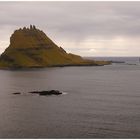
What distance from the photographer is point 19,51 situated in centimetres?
19912

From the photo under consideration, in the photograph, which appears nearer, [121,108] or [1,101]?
[121,108]

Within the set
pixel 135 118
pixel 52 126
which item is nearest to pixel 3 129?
pixel 52 126

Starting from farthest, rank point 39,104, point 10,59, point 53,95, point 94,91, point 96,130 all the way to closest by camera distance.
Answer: point 10,59
point 94,91
point 53,95
point 39,104
point 96,130

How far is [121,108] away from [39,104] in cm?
1565

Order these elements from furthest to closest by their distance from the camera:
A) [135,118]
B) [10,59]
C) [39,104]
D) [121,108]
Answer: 1. [10,59]
2. [39,104]
3. [121,108]
4. [135,118]

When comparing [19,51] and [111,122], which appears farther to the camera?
[19,51]

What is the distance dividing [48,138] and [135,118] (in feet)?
52.1

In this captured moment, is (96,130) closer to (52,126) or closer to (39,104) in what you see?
(52,126)

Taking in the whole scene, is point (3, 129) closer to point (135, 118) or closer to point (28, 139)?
point (28, 139)

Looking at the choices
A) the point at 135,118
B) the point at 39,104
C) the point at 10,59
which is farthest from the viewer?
the point at 10,59

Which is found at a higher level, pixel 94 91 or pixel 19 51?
pixel 19 51

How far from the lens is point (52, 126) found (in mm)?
51438

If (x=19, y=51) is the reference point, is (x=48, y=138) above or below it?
below

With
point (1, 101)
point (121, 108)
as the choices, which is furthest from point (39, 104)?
point (121, 108)
